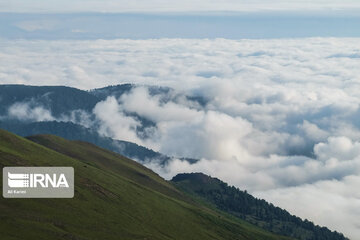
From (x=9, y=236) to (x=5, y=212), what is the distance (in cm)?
2367

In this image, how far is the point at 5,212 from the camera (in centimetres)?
19938

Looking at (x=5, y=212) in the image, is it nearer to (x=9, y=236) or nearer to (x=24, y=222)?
(x=24, y=222)

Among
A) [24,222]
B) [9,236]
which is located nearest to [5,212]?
[24,222]

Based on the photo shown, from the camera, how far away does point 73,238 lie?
198500 mm

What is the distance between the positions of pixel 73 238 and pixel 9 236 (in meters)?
28.0

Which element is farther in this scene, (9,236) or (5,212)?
(5,212)

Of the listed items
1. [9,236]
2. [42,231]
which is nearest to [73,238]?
[42,231]

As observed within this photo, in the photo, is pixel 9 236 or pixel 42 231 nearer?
pixel 9 236

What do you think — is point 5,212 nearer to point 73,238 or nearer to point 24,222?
point 24,222

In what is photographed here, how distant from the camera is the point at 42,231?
19262 cm

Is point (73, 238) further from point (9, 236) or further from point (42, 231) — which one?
point (9, 236)

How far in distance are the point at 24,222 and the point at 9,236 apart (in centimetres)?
1792

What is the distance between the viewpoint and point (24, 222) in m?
196

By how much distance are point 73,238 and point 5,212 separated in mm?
28766
